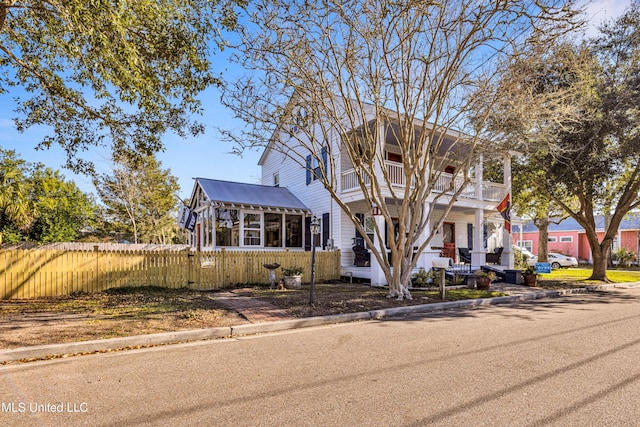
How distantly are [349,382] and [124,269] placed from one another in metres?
9.56

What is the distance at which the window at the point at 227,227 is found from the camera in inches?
647

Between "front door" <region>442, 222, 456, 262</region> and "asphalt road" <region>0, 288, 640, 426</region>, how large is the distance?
13.6 m

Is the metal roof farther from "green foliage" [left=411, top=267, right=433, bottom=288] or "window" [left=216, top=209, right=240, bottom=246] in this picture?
"window" [left=216, top=209, right=240, bottom=246]

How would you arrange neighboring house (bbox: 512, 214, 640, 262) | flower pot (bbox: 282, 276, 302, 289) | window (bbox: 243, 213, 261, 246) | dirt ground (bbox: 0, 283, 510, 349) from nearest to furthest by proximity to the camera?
dirt ground (bbox: 0, 283, 510, 349) < flower pot (bbox: 282, 276, 302, 289) < window (bbox: 243, 213, 261, 246) < neighboring house (bbox: 512, 214, 640, 262)

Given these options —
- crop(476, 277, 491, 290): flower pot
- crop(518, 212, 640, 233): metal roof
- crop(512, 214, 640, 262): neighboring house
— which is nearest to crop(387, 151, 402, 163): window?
crop(476, 277, 491, 290): flower pot

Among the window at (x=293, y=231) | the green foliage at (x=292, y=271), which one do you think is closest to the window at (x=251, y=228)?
the window at (x=293, y=231)

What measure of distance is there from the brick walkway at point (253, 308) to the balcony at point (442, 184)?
6.74 meters

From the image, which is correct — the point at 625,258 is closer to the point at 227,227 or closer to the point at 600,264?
the point at 600,264

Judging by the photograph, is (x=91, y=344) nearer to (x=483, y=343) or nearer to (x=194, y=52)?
(x=483, y=343)

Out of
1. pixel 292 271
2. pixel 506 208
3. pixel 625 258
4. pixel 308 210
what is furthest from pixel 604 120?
pixel 625 258

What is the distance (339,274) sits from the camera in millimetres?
15695

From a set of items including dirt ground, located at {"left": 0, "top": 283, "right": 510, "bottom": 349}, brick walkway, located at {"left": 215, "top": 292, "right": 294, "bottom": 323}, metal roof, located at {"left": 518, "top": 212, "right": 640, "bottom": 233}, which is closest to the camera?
dirt ground, located at {"left": 0, "top": 283, "right": 510, "bottom": 349}

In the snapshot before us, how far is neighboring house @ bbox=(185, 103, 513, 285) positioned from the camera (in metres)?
15.9

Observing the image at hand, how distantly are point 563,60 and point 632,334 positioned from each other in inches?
273
